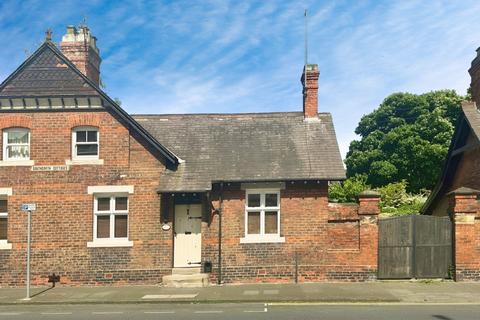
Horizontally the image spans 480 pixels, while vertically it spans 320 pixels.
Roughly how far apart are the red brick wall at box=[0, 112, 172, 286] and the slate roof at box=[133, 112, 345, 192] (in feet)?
4.41

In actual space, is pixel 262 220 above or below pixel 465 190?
below

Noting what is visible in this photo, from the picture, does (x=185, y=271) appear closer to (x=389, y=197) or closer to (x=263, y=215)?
(x=263, y=215)

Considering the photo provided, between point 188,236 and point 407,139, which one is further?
→ point 407,139

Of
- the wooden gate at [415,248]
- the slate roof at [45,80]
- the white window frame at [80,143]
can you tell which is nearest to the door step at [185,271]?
the white window frame at [80,143]

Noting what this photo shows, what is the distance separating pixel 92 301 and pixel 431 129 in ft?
97.8

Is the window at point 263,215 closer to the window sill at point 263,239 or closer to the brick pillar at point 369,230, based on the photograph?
the window sill at point 263,239

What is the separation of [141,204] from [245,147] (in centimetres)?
442

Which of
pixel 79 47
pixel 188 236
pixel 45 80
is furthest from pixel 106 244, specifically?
pixel 79 47

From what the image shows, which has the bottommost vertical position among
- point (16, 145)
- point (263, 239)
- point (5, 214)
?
point (263, 239)

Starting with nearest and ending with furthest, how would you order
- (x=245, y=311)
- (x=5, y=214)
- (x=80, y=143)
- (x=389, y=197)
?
(x=245, y=311), (x=5, y=214), (x=80, y=143), (x=389, y=197)

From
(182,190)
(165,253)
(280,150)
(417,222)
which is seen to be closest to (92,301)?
(165,253)

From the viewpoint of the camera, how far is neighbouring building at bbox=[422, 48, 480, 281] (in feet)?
50.3

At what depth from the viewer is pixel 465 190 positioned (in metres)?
15.5

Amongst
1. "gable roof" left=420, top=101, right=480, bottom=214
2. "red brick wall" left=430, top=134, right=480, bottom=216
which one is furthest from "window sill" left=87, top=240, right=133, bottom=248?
"gable roof" left=420, top=101, right=480, bottom=214
